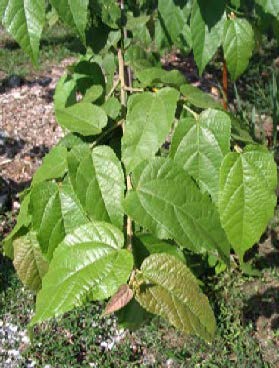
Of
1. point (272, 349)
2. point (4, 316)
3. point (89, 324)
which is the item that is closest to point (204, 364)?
point (272, 349)

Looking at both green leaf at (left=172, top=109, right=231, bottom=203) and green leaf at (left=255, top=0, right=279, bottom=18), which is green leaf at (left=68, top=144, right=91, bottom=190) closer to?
green leaf at (left=172, top=109, right=231, bottom=203)

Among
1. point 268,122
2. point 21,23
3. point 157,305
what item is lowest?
point 268,122

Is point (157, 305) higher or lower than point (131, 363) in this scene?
higher

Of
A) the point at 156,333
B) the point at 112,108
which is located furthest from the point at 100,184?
the point at 156,333

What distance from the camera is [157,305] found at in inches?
28.8

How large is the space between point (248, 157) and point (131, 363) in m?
2.11

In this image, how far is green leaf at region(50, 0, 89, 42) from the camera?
0.90 m

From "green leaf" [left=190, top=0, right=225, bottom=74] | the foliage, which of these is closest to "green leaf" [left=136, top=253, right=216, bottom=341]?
the foliage

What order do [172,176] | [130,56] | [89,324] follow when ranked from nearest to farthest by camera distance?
[172,176], [130,56], [89,324]

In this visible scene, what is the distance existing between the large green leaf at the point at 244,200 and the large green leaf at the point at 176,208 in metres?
0.02

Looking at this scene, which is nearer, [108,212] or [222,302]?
[108,212]

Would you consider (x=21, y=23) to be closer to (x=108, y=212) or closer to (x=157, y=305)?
(x=108, y=212)

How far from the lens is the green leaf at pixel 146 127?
0.90 meters

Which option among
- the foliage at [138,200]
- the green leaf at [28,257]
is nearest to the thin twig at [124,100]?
the foliage at [138,200]
